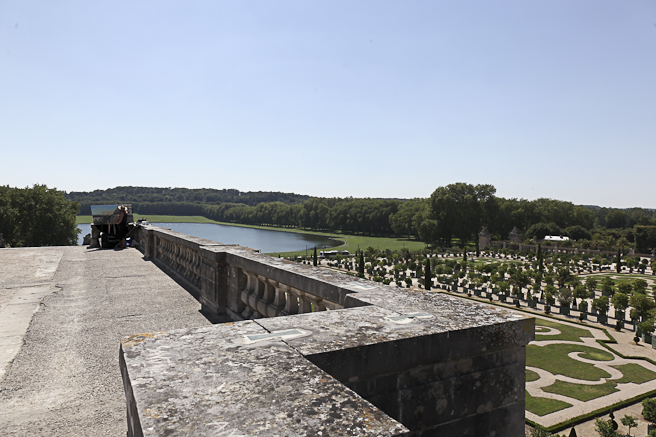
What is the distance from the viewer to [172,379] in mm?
2023

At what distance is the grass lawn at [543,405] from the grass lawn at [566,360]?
3.80 metres

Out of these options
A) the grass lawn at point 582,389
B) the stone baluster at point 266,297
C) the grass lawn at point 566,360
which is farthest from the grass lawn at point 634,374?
the stone baluster at point 266,297

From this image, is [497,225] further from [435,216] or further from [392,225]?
[392,225]

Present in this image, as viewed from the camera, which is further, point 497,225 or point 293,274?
point 497,225

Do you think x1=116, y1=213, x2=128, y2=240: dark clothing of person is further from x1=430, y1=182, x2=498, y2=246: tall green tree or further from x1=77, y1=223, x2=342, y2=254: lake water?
x1=430, y1=182, x2=498, y2=246: tall green tree

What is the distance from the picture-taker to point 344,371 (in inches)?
97.4

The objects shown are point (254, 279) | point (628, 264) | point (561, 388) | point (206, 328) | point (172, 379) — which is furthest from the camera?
point (628, 264)

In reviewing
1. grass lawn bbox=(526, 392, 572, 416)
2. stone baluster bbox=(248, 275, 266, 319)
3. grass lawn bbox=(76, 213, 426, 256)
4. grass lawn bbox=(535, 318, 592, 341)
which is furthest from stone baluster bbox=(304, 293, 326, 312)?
grass lawn bbox=(76, 213, 426, 256)

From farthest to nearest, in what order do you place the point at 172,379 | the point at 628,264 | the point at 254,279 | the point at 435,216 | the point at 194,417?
the point at 435,216
the point at 628,264
the point at 254,279
the point at 172,379
the point at 194,417

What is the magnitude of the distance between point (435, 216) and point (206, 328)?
3426 inches

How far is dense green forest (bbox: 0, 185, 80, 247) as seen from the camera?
1571 inches

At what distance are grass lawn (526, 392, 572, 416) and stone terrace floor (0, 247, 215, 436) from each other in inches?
687

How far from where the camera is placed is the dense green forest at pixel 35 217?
39.9m

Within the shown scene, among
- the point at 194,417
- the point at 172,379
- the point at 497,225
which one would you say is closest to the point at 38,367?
the point at 172,379
